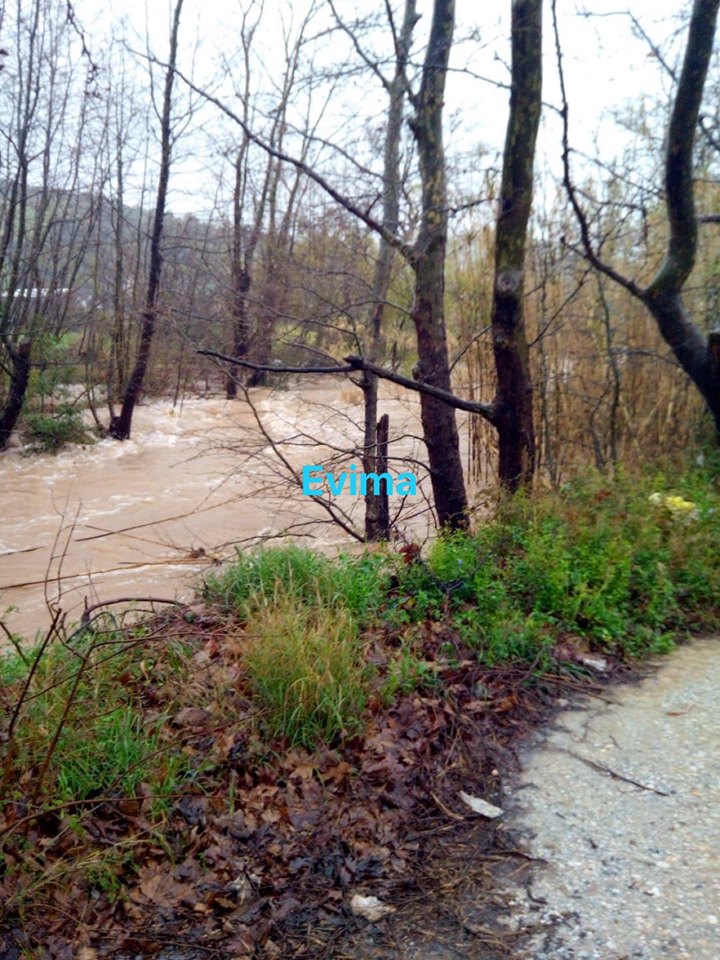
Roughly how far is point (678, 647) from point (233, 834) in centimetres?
285

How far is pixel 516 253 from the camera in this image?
7.15m

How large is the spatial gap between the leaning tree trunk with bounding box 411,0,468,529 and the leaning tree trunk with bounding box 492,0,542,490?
1.00 meters

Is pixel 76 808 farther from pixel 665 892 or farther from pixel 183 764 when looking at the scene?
pixel 665 892

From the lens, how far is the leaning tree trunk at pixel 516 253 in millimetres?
6965

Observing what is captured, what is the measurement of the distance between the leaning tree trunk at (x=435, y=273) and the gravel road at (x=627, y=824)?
13.4 ft

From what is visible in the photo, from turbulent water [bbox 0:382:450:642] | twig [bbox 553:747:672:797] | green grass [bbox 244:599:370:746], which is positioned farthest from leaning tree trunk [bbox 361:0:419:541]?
twig [bbox 553:747:672:797]

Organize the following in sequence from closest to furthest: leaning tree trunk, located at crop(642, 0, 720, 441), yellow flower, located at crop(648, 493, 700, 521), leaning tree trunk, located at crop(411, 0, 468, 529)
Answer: yellow flower, located at crop(648, 493, 700, 521)
leaning tree trunk, located at crop(642, 0, 720, 441)
leaning tree trunk, located at crop(411, 0, 468, 529)

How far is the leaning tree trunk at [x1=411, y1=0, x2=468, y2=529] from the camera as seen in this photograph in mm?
8164

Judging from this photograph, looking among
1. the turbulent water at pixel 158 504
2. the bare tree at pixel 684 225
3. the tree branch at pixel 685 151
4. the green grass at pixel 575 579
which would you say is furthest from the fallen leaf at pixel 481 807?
the tree branch at pixel 685 151

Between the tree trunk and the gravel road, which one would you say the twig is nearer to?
the gravel road

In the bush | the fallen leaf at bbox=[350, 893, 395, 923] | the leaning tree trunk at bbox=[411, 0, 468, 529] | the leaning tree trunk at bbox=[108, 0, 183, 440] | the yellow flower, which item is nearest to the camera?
the fallen leaf at bbox=[350, 893, 395, 923]

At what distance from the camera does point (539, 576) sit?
4.99 m

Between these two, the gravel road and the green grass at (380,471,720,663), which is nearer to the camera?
the gravel road

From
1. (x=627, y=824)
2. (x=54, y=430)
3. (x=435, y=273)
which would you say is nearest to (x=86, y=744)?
(x=627, y=824)
